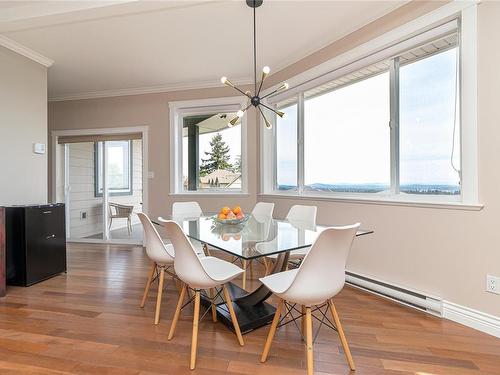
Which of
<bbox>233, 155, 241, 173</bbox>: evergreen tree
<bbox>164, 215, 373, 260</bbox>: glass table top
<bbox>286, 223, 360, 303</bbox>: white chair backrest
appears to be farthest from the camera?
<bbox>233, 155, 241, 173</bbox>: evergreen tree

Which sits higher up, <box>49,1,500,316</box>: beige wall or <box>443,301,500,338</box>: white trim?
<box>49,1,500,316</box>: beige wall

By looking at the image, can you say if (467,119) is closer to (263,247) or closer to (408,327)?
(408,327)

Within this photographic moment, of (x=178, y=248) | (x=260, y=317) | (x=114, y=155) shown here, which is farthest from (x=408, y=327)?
(x=114, y=155)

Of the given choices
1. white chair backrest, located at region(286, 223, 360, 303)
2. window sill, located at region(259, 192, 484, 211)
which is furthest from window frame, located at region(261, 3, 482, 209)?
white chair backrest, located at region(286, 223, 360, 303)

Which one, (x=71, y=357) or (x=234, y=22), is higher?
(x=234, y=22)

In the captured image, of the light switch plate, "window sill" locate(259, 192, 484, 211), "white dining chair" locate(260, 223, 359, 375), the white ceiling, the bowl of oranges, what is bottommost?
"white dining chair" locate(260, 223, 359, 375)

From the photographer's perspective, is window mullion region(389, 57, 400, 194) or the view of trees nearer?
window mullion region(389, 57, 400, 194)

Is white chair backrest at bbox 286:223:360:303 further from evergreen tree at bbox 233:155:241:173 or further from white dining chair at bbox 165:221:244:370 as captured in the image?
evergreen tree at bbox 233:155:241:173

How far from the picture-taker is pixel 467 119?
2.13 meters

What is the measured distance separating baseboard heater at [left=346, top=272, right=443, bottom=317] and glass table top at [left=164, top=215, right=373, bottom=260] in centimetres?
97

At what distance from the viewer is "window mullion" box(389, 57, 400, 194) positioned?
109 inches

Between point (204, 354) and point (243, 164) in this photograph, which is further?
point (243, 164)

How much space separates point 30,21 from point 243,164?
2.90 m

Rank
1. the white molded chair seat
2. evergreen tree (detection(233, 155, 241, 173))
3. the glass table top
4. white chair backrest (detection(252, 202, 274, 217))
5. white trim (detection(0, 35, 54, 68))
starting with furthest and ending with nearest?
evergreen tree (detection(233, 155, 241, 173)) → white chair backrest (detection(252, 202, 274, 217)) → white trim (detection(0, 35, 54, 68)) → the white molded chair seat → the glass table top
